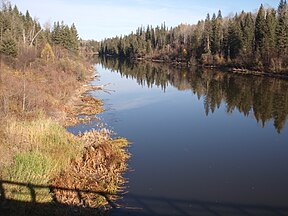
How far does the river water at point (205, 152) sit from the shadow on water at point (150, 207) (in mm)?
38

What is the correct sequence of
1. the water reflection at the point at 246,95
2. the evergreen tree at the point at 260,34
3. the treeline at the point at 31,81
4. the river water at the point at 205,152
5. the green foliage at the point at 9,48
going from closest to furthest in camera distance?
the river water at the point at 205,152 → the treeline at the point at 31,81 → the water reflection at the point at 246,95 → the green foliage at the point at 9,48 → the evergreen tree at the point at 260,34

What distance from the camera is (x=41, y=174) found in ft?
40.4

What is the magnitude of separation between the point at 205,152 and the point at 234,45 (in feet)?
189

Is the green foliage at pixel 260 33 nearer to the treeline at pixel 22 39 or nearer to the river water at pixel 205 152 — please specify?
the river water at pixel 205 152

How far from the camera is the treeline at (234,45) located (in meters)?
59.4

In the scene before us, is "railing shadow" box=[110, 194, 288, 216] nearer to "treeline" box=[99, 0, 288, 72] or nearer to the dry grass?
the dry grass

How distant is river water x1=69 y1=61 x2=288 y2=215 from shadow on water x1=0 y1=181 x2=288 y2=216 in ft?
0.12

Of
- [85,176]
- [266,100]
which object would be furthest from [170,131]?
[266,100]

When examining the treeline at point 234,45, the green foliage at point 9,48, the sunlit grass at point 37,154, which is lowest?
the sunlit grass at point 37,154

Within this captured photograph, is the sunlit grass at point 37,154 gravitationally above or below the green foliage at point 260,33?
below

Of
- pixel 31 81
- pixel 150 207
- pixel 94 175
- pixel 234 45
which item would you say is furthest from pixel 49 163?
pixel 234 45

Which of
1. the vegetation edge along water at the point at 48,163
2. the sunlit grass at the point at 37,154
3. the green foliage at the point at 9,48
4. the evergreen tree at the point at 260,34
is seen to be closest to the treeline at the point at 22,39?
the green foliage at the point at 9,48

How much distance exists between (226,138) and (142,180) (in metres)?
9.00

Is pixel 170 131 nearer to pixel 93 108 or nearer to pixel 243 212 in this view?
pixel 93 108
